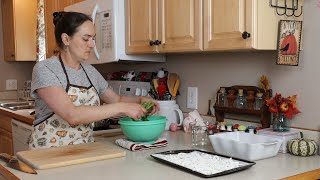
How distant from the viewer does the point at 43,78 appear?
1.75 m

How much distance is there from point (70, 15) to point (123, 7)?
0.51 m

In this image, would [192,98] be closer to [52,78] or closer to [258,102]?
[258,102]

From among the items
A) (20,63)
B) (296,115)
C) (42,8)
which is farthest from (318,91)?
(20,63)

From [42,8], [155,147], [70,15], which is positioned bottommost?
[155,147]

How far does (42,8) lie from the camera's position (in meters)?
3.56

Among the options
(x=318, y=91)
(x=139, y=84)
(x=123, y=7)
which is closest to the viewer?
(x=318, y=91)

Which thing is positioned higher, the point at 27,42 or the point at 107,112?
the point at 27,42

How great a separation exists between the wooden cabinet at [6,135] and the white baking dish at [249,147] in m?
2.39

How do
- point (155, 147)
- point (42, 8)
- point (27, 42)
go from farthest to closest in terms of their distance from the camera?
point (27, 42) → point (42, 8) → point (155, 147)

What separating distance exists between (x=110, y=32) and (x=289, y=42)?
1.18 metres

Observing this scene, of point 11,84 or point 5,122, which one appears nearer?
point 5,122

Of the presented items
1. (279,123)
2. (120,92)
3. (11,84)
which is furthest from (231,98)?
(11,84)

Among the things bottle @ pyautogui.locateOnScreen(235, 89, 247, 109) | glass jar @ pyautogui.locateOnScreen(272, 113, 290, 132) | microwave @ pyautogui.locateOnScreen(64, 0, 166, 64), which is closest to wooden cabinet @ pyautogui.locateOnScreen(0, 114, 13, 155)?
microwave @ pyautogui.locateOnScreen(64, 0, 166, 64)

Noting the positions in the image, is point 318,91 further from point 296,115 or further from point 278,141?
point 278,141
